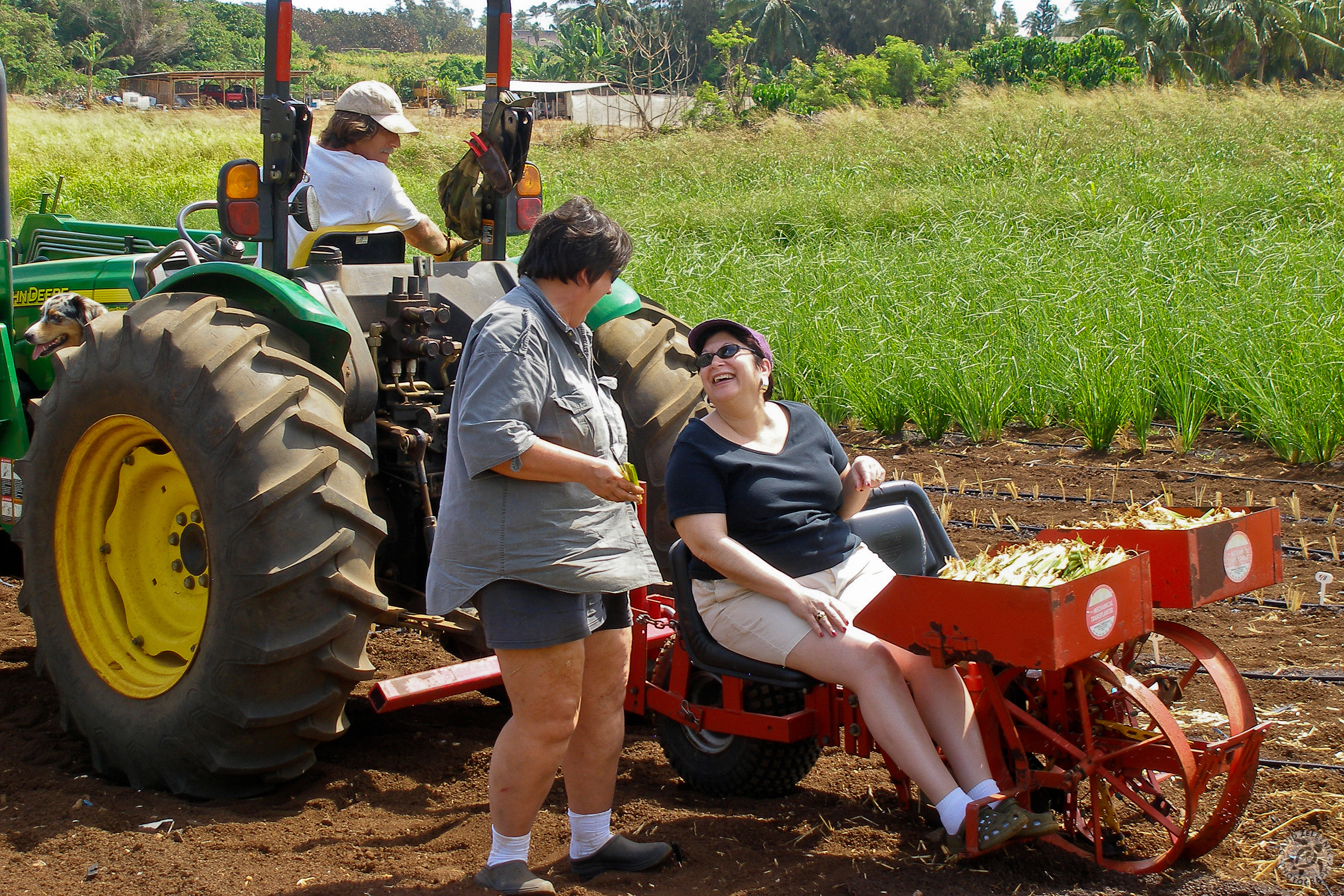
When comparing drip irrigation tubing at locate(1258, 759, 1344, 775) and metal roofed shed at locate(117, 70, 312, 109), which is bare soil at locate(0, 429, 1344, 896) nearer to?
drip irrigation tubing at locate(1258, 759, 1344, 775)

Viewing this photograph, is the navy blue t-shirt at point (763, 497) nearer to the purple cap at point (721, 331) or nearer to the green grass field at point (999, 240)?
the purple cap at point (721, 331)

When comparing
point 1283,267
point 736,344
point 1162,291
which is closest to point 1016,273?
point 1162,291

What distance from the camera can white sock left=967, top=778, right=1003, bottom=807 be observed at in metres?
2.54

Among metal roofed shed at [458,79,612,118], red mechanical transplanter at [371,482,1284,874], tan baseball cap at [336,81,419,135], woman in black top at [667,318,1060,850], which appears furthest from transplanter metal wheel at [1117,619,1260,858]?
metal roofed shed at [458,79,612,118]

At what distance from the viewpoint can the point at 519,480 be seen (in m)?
2.46

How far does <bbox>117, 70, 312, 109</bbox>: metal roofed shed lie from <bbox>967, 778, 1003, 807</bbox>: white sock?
3250cm

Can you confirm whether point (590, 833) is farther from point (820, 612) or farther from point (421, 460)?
point (421, 460)

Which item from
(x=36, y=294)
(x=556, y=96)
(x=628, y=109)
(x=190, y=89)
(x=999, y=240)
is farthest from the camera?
(x=190, y=89)

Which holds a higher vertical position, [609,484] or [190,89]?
[190,89]

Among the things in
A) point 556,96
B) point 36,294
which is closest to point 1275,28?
point 556,96

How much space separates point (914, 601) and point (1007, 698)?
1.45 ft

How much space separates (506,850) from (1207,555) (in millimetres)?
1720

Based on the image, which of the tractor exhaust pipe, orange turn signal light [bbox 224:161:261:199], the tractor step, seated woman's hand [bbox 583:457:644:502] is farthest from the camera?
the tractor exhaust pipe

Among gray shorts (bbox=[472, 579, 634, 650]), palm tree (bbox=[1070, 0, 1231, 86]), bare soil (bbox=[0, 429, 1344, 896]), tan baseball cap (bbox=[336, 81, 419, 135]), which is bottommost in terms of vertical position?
bare soil (bbox=[0, 429, 1344, 896])
